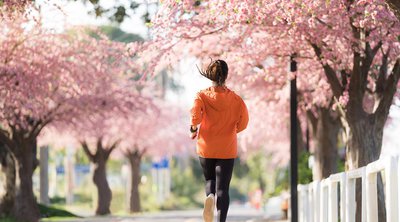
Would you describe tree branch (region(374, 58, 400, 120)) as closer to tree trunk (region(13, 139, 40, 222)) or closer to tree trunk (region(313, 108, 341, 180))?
tree trunk (region(313, 108, 341, 180))

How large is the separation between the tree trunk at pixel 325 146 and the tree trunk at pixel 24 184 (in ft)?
24.6

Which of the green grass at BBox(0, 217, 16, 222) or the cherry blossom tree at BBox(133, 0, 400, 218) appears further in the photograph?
the green grass at BBox(0, 217, 16, 222)

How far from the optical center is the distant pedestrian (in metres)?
10.5

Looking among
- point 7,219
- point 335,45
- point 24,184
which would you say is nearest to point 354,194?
point 335,45

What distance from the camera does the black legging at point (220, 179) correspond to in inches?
416

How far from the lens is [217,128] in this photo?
10.6m

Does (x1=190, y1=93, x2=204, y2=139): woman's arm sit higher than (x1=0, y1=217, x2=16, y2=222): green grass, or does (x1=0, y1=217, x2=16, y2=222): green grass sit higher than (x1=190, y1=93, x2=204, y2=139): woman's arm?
(x1=190, y1=93, x2=204, y2=139): woman's arm

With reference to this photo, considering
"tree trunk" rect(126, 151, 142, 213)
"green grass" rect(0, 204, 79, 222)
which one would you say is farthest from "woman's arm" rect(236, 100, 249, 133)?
"tree trunk" rect(126, 151, 142, 213)

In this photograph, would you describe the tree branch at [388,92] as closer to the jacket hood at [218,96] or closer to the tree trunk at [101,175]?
the jacket hood at [218,96]

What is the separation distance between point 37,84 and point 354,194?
1428cm

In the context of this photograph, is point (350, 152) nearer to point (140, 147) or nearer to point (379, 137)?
point (379, 137)

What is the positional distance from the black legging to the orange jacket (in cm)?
7

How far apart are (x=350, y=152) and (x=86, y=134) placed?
19.0 meters

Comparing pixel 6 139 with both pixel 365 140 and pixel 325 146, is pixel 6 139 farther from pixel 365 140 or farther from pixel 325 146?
pixel 365 140
